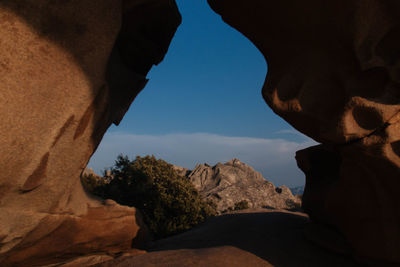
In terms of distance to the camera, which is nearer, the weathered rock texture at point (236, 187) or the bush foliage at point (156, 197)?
the bush foliage at point (156, 197)

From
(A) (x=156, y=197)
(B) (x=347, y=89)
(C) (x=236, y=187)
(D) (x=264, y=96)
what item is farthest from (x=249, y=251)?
(C) (x=236, y=187)

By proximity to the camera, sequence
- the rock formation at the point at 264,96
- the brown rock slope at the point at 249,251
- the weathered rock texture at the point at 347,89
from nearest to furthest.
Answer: the rock formation at the point at 264,96, the weathered rock texture at the point at 347,89, the brown rock slope at the point at 249,251

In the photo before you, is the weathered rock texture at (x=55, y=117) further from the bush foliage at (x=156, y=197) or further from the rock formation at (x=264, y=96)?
the bush foliage at (x=156, y=197)

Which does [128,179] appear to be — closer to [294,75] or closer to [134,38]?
[134,38]

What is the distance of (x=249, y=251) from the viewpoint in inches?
190

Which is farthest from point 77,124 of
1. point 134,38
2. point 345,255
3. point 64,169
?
point 345,255

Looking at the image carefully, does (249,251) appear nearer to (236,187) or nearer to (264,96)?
(264,96)

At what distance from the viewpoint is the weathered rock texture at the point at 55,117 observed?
3512 millimetres

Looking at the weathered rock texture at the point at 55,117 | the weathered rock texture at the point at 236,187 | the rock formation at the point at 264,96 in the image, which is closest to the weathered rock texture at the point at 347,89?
the rock formation at the point at 264,96

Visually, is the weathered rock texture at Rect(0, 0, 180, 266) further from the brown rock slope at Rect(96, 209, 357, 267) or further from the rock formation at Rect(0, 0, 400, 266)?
the brown rock slope at Rect(96, 209, 357, 267)

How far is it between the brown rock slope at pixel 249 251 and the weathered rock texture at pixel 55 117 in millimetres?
1363

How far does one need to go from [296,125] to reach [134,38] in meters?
4.72

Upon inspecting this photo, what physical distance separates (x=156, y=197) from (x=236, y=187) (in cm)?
1802

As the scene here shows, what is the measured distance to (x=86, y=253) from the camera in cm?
559
